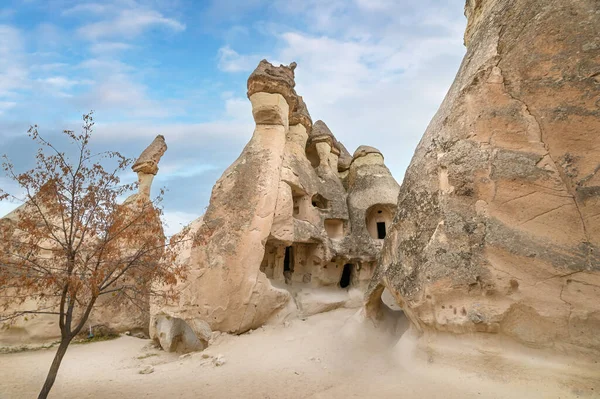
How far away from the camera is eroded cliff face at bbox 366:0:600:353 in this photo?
4.11 meters

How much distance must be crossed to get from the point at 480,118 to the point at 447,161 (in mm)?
811

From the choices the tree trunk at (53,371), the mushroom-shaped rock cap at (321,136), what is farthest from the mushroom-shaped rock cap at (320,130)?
the tree trunk at (53,371)

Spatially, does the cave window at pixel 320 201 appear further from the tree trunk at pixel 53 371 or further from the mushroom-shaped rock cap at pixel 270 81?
the tree trunk at pixel 53 371

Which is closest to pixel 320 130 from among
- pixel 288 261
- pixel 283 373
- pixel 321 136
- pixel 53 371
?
pixel 321 136

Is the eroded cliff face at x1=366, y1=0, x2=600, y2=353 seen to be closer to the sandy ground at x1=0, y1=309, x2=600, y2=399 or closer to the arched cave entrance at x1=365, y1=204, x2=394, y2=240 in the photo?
the sandy ground at x1=0, y1=309, x2=600, y2=399

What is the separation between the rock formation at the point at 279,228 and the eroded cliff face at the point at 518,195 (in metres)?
3.97

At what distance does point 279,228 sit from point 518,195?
6.02 metres

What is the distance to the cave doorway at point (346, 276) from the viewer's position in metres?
12.3

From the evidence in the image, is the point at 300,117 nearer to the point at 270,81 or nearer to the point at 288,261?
the point at 270,81

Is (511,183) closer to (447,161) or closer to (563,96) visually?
(447,161)

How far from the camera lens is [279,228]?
364 inches

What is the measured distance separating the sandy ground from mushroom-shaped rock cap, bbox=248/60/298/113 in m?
6.89

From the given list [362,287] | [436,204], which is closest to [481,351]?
[436,204]

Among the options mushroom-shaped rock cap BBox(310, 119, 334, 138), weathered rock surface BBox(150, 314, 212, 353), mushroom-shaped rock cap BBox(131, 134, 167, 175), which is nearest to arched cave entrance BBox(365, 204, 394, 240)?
mushroom-shaped rock cap BBox(310, 119, 334, 138)
